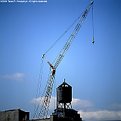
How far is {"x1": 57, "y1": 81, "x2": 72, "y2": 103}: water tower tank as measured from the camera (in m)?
49.5

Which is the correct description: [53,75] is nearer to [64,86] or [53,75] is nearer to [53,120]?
[64,86]

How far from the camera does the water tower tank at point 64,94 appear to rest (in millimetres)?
49531

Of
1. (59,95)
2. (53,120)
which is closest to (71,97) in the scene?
(59,95)

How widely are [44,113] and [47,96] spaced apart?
504cm

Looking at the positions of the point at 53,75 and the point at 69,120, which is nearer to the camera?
the point at 69,120

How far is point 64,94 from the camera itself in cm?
4950

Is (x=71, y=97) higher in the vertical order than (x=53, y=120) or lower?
higher

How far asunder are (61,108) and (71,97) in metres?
3.51

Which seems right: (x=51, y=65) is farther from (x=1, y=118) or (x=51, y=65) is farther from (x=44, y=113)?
(x=1, y=118)

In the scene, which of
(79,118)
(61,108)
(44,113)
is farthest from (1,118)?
(79,118)

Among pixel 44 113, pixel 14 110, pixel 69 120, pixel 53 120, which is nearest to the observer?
pixel 53 120

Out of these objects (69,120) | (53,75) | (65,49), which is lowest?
(69,120)

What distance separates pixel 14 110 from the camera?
54000 millimetres

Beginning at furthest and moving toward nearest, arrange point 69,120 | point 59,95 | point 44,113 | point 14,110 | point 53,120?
point 44,113 → point 14,110 → point 59,95 → point 69,120 → point 53,120
